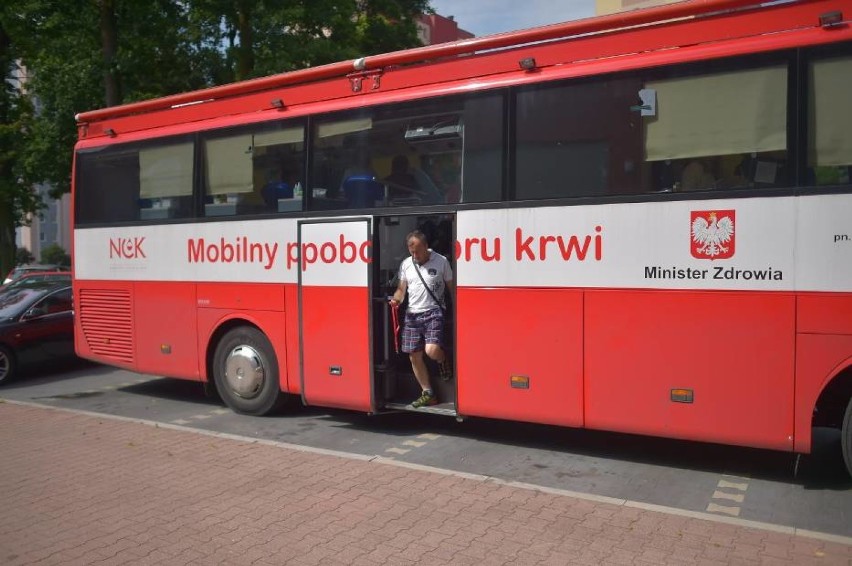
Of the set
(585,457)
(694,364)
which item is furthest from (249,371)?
(694,364)

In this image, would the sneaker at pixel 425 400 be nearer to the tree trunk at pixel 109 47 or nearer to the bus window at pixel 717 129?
the bus window at pixel 717 129

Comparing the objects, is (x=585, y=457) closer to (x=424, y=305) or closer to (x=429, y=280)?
(x=424, y=305)

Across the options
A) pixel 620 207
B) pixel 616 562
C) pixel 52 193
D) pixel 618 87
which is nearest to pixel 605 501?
pixel 616 562

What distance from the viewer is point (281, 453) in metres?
6.86

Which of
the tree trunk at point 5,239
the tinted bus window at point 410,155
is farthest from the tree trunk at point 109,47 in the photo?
the tinted bus window at point 410,155

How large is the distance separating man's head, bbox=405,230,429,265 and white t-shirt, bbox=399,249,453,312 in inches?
2.2

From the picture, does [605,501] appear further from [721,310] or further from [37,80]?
[37,80]

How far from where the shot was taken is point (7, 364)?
11.2 metres

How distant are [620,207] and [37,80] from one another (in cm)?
1906

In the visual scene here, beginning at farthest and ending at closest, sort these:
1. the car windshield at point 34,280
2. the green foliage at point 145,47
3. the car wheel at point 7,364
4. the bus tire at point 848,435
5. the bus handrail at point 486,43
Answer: the green foliage at point 145,47 < the car windshield at point 34,280 < the car wheel at point 7,364 < the bus handrail at point 486,43 < the bus tire at point 848,435

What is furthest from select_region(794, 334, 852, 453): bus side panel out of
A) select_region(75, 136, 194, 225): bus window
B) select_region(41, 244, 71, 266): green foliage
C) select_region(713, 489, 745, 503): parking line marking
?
select_region(41, 244, 71, 266): green foliage

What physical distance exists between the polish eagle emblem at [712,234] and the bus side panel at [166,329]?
578cm

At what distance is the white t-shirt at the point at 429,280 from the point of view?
7023 millimetres

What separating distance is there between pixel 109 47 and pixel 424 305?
14.2 meters
